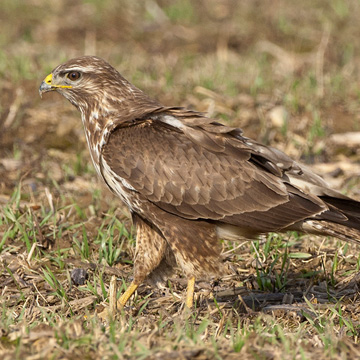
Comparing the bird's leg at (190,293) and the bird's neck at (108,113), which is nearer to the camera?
the bird's leg at (190,293)

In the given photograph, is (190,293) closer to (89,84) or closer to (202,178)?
(202,178)

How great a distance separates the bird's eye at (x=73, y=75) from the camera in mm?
5555

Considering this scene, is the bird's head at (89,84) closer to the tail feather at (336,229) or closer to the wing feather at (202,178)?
the wing feather at (202,178)

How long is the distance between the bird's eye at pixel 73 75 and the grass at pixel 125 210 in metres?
1.26

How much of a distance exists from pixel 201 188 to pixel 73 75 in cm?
143

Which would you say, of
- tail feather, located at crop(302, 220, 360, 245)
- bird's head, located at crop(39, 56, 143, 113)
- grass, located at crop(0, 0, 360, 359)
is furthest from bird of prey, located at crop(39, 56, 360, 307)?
grass, located at crop(0, 0, 360, 359)

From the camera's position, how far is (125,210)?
6625 millimetres

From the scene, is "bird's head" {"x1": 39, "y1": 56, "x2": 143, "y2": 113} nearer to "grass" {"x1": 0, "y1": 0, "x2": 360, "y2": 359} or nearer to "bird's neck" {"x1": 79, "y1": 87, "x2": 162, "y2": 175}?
"bird's neck" {"x1": 79, "y1": 87, "x2": 162, "y2": 175}

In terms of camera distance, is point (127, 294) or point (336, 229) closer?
point (336, 229)

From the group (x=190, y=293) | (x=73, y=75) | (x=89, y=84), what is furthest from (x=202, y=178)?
(x=73, y=75)

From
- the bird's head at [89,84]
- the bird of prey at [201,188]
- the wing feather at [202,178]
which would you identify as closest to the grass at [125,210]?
the bird of prey at [201,188]

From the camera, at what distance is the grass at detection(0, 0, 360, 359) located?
4.02 metres

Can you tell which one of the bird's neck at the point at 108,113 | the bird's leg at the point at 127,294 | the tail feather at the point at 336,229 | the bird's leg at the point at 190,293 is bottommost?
the bird's leg at the point at 127,294

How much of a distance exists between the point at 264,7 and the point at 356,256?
8.95 meters
